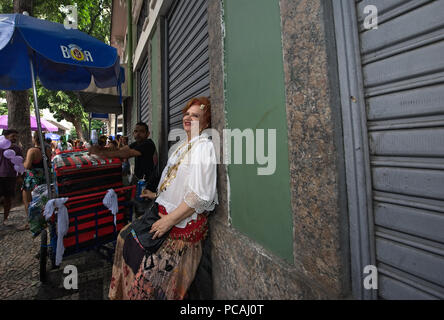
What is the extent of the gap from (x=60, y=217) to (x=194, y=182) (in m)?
1.73

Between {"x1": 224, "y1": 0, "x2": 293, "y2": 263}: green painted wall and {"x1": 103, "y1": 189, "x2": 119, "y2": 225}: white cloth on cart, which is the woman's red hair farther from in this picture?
{"x1": 103, "y1": 189, "x2": 119, "y2": 225}: white cloth on cart

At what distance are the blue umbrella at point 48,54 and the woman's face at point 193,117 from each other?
6.11ft

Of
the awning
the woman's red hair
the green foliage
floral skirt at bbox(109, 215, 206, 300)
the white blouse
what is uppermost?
the green foliage

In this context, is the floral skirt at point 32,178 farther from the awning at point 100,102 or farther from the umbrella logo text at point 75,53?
the umbrella logo text at point 75,53

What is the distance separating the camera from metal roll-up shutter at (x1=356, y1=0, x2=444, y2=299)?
0.95 meters

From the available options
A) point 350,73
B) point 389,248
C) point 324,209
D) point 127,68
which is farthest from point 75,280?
point 127,68

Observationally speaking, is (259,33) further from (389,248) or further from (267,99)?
(389,248)

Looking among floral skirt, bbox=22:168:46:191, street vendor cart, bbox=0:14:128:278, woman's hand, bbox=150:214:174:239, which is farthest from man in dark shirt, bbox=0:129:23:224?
woman's hand, bbox=150:214:174:239

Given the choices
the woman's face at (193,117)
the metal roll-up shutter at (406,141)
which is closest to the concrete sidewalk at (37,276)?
the woman's face at (193,117)

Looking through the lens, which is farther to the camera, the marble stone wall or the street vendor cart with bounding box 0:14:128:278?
the street vendor cart with bounding box 0:14:128:278

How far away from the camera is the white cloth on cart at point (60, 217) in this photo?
2.32 m

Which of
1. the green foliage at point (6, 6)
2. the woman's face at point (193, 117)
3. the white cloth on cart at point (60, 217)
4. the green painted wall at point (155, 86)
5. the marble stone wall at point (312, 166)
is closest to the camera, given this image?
the marble stone wall at point (312, 166)

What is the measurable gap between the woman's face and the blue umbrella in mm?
1863
